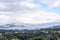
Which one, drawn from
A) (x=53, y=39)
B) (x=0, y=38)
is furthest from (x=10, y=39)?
(x=53, y=39)

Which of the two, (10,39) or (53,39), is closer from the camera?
(53,39)

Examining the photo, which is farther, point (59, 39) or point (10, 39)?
point (10, 39)

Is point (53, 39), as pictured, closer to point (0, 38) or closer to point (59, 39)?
point (59, 39)

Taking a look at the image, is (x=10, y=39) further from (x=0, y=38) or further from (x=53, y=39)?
(x=53, y=39)

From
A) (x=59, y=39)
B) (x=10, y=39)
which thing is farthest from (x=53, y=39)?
(x=10, y=39)

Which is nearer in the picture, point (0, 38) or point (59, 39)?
point (59, 39)
